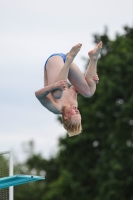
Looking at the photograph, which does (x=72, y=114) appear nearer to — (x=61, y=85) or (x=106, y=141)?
(x=61, y=85)

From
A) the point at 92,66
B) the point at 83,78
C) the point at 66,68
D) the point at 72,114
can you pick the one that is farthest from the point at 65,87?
the point at 92,66

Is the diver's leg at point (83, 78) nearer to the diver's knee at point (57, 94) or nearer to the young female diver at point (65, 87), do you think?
the young female diver at point (65, 87)

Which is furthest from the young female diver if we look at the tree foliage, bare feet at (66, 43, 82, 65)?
the tree foliage

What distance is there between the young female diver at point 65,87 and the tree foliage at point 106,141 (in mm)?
22344

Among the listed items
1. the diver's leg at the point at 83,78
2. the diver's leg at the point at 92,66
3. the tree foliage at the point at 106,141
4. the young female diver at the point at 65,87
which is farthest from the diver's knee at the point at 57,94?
the tree foliage at the point at 106,141

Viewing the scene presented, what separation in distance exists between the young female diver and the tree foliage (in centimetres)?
2234

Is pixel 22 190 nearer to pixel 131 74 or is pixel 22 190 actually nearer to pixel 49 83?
pixel 131 74

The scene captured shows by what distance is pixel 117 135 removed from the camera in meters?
33.7

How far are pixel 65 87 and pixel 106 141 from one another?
25135 mm

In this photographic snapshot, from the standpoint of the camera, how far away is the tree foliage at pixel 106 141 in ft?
109

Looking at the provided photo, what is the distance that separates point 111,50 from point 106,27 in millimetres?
1388

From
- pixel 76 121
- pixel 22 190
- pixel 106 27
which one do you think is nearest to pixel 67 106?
pixel 76 121

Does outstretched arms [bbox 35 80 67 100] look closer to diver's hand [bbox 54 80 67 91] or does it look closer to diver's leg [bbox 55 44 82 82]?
diver's hand [bbox 54 80 67 91]

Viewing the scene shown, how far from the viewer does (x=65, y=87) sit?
986 centimetres
